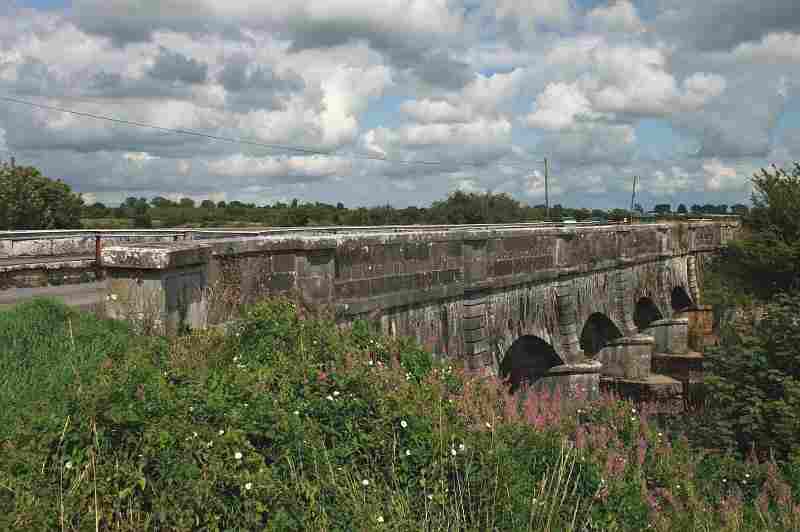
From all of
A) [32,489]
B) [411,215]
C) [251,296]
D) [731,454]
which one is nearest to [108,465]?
[32,489]

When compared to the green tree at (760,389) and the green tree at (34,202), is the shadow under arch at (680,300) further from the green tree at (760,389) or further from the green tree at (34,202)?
the green tree at (34,202)

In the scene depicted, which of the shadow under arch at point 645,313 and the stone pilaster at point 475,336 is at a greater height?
the stone pilaster at point 475,336

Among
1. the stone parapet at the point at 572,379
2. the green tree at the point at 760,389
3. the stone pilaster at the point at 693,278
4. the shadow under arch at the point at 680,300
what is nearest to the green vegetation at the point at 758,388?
the green tree at the point at 760,389

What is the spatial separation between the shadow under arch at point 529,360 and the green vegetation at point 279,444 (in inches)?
307

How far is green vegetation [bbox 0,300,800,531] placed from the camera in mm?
3578

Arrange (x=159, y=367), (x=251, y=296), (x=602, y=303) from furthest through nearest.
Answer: (x=602, y=303) < (x=251, y=296) < (x=159, y=367)

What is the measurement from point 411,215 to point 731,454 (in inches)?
1599

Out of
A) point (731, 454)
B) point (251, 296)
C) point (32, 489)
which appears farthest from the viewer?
point (731, 454)

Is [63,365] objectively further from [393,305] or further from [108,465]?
[393,305]

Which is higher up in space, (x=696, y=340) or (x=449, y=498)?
(x=449, y=498)

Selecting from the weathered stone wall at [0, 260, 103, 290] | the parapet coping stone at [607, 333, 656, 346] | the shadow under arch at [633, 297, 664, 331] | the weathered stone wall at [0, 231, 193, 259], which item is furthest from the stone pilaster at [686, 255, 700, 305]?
the weathered stone wall at [0, 260, 103, 290]

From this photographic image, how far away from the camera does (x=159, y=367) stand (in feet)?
14.9

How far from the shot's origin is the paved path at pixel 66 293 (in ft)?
21.8

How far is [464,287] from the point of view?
1012cm
